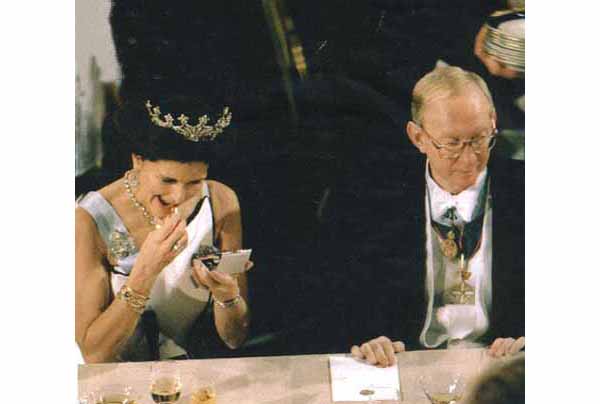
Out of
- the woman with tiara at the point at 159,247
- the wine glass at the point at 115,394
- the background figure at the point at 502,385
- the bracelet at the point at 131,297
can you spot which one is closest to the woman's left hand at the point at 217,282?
the woman with tiara at the point at 159,247

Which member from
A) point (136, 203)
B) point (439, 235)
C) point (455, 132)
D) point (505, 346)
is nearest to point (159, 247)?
point (136, 203)

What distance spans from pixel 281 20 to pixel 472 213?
0.84m

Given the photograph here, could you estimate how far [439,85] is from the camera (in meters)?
2.89

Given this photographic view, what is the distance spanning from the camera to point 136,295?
2818mm

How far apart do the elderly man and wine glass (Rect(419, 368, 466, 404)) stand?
0.30 feet

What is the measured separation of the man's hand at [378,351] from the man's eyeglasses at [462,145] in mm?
602

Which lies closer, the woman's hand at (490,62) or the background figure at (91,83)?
the background figure at (91,83)

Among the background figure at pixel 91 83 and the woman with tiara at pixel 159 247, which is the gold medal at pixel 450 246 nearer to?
the woman with tiara at pixel 159 247

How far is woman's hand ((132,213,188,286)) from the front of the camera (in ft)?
9.25

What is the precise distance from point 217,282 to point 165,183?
34cm

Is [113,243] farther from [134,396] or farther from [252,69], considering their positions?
[252,69]

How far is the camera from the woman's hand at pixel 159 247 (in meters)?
2.82
